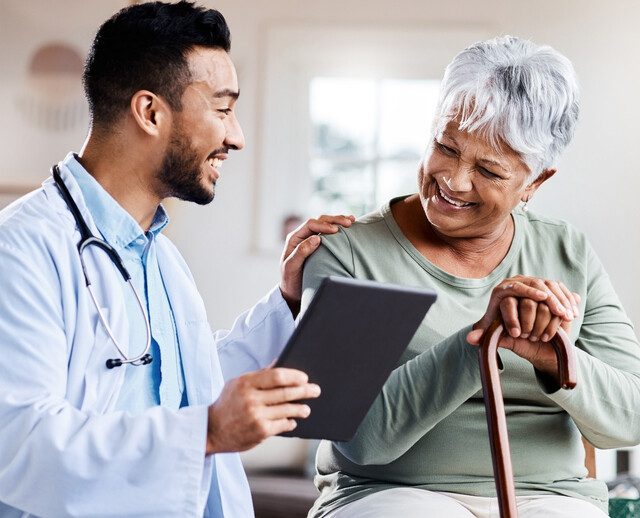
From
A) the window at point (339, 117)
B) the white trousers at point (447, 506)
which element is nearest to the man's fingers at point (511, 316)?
the white trousers at point (447, 506)

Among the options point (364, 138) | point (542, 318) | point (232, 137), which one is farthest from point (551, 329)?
point (364, 138)

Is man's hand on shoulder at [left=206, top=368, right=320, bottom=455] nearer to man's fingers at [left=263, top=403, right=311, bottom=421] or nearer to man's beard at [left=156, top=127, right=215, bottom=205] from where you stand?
man's fingers at [left=263, top=403, right=311, bottom=421]

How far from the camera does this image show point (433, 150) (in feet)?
6.21

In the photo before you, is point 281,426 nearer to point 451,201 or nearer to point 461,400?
point 461,400

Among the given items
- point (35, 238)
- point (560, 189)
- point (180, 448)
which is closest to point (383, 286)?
point (180, 448)

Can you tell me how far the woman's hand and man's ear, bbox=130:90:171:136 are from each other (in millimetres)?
631

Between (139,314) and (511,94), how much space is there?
78 centimetres

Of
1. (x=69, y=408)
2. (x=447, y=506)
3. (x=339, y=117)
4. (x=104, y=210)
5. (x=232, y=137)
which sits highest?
(x=232, y=137)

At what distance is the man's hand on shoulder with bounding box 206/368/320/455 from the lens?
4.33 ft

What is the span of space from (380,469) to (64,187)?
2.41ft

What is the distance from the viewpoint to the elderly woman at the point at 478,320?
166cm

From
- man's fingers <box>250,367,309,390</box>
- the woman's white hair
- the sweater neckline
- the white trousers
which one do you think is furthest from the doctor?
the woman's white hair

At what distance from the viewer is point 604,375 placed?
5.79 ft

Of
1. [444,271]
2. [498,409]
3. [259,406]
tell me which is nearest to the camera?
[259,406]
